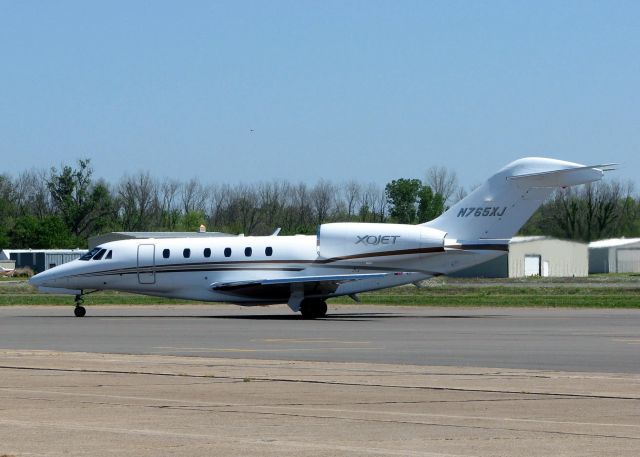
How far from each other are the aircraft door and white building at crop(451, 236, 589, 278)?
13.0m

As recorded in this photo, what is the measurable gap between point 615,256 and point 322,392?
53.6 m

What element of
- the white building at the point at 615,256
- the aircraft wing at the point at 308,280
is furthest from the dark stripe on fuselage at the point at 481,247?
the white building at the point at 615,256

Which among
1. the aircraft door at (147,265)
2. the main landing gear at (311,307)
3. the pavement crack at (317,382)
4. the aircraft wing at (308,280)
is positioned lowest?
the pavement crack at (317,382)

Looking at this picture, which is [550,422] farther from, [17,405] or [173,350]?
[173,350]

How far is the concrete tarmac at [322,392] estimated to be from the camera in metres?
12.2

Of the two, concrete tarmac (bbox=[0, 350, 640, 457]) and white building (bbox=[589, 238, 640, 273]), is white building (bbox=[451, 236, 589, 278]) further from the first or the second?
concrete tarmac (bbox=[0, 350, 640, 457])

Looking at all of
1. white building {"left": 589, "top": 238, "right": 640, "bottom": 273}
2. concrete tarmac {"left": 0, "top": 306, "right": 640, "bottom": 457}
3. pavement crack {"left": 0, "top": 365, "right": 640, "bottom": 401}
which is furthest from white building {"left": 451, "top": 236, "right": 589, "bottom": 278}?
pavement crack {"left": 0, "top": 365, "right": 640, "bottom": 401}

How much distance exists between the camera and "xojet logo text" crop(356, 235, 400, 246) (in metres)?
43.1

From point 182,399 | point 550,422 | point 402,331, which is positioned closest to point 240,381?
point 182,399

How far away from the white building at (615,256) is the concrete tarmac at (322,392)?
15.6 m

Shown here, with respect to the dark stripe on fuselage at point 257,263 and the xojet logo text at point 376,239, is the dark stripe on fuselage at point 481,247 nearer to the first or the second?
the dark stripe on fuselage at point 257,263

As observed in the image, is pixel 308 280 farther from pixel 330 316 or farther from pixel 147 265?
pixel 147 265

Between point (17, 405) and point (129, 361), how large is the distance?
7.59 meters

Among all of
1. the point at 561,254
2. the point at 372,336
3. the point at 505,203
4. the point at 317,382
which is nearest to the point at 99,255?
the point at 505,203
